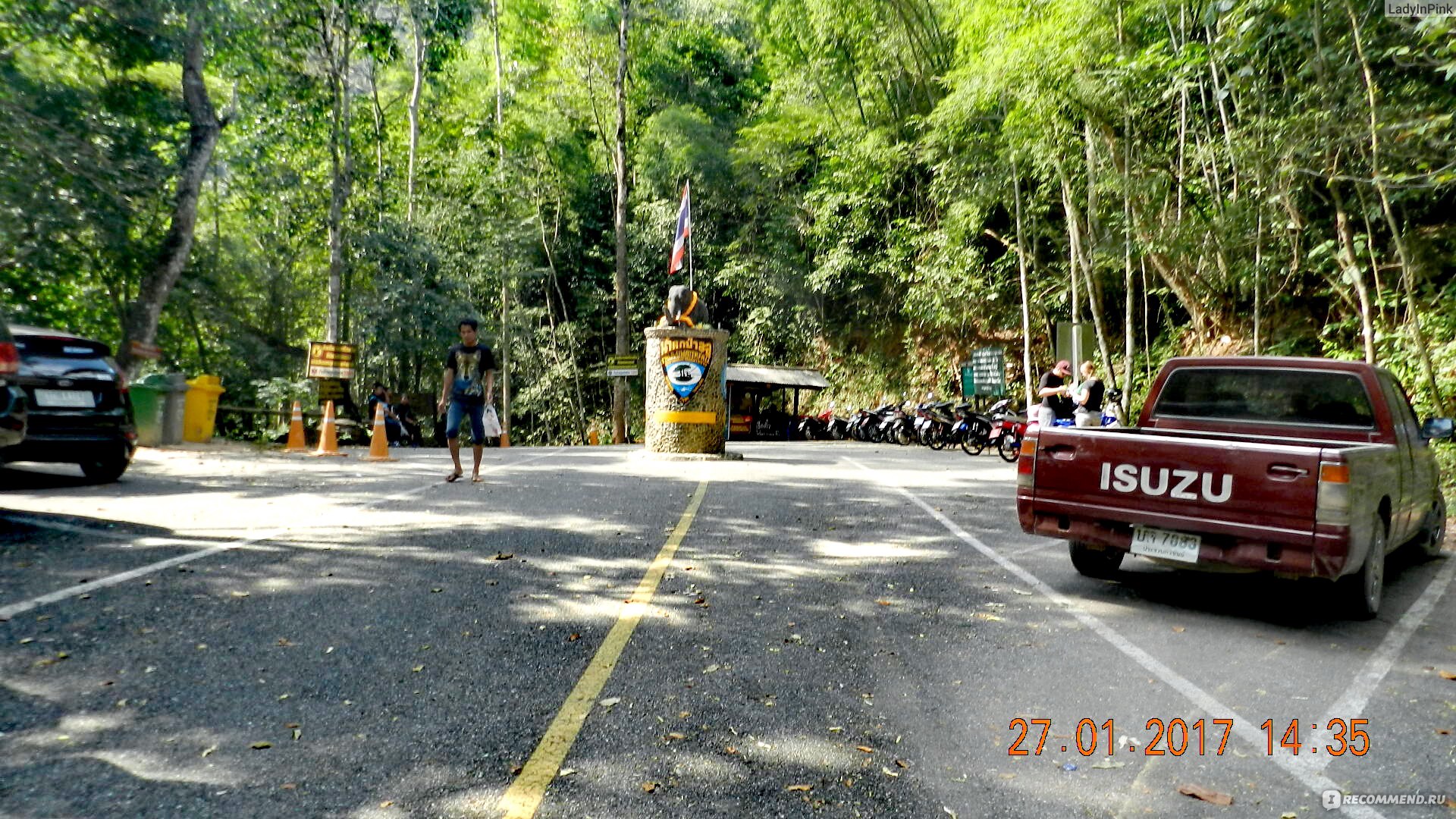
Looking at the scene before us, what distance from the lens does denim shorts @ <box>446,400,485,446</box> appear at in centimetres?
1102

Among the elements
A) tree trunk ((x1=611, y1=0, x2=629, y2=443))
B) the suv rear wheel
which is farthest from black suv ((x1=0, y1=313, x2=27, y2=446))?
tree trunk ((x1=611, y1=0, x2=629, y2=443))

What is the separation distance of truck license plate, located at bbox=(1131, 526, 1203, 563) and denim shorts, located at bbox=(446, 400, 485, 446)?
746cm

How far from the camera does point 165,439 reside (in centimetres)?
1575

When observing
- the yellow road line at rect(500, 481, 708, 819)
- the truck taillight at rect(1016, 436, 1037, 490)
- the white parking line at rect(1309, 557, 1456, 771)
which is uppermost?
the truck taillight at rect(1016, 436, 1037, 490)

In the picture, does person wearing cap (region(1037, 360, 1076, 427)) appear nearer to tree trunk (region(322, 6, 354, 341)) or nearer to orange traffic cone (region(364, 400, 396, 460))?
orange traffic cone (region(364, 400, 396, 460))

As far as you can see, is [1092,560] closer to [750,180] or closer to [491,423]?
[491,423]

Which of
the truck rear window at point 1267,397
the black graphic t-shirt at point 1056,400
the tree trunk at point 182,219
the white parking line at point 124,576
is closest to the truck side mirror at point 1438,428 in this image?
the truck rear window at point 1267,397

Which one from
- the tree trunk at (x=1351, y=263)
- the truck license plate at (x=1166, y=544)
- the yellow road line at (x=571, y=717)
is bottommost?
the yellow road line at (x=571, y=717)

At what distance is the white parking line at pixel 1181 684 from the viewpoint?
3217 mm

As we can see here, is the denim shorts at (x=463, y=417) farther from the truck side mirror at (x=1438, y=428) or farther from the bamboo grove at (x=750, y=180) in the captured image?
the truck side mirror at (x=1438, y=428)

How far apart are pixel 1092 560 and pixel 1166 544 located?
1002 mm

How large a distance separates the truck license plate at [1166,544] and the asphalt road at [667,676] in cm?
36

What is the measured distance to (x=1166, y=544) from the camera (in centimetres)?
556

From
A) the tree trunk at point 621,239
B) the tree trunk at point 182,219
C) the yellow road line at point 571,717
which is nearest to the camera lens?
the yellow road line at point 571,717
